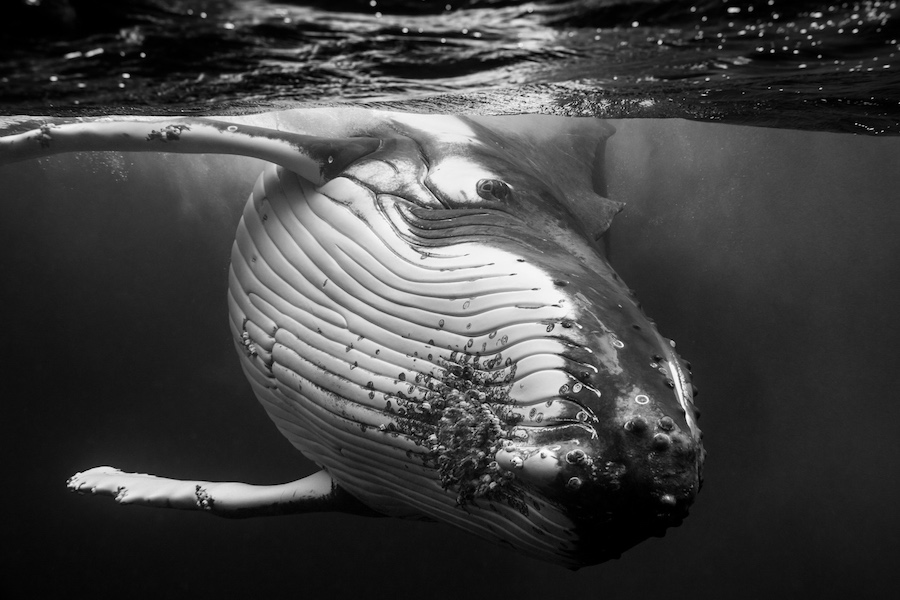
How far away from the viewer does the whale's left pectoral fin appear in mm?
5258

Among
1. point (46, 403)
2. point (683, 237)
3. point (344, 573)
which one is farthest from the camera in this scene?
point (344, 573)

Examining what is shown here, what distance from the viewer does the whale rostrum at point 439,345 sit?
275 cm

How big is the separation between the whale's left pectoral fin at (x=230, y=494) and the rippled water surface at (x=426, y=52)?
3.41 meters

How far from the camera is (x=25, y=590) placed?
11719mm

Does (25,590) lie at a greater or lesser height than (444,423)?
lesser

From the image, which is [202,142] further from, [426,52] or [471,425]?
[471,425]

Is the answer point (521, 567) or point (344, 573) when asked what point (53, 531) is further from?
point (521, 567)

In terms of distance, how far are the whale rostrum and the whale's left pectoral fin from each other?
0.8 inches

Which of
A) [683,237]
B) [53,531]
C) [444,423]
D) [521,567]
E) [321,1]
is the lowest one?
[521,567]

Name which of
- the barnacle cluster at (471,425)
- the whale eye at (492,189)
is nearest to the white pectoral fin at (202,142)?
the whale eye at (492,189)

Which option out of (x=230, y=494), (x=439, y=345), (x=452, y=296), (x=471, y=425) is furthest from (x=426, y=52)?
(x=230, y=494)

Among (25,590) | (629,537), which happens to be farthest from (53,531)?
(629,537)

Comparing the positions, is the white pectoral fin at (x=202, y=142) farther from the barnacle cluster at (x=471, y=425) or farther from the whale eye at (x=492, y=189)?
the barnacle cluster at (x=471, y=425)

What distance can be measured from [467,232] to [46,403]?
10385 millimetres
